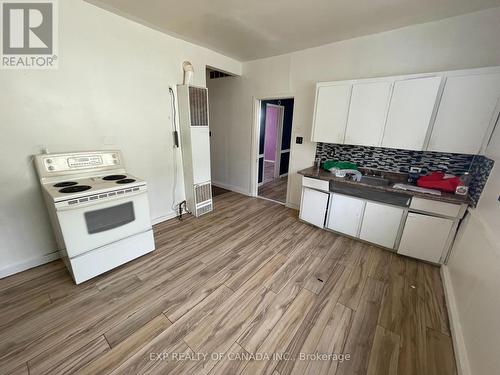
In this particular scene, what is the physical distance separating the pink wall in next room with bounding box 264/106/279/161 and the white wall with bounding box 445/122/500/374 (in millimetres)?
4000

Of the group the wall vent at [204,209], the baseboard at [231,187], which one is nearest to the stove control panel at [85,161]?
the wall vent at [204,209]

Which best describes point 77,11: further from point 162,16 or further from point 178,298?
point 178,298

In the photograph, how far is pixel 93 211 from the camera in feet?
5.88

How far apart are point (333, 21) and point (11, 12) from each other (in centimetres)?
314

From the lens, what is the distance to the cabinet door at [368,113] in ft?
7.78

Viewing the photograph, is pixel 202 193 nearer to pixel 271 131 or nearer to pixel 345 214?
pixel 345 214

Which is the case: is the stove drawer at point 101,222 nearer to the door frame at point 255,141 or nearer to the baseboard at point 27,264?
the baseboard at point 27,264

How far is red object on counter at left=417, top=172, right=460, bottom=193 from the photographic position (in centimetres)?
213

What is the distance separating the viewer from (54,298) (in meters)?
1.76

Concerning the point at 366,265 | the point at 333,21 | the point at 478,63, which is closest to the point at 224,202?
the point at 366,265

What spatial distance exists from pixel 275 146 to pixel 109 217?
14.4ft

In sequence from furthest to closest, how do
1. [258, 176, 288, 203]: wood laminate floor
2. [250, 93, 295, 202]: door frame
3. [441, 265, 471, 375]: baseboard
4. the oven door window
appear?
[258, 176, 288, 203]: wood laminate floor → [250, 93, 295, 202]: door frame → the oven door window → [441, 265, 471, 375]: baseboard

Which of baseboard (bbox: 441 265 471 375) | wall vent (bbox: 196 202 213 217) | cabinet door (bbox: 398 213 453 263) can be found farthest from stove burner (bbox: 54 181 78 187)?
cabinet door (bbox: 398 213 453 263)

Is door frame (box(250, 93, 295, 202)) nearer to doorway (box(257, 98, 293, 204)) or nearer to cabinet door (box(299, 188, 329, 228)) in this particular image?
doorway (box(257, 98, 293, 204))
